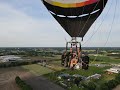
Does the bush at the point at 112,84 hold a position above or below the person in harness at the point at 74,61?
below

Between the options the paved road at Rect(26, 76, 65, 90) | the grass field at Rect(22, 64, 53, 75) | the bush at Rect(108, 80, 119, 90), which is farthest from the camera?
the grass field at Rect(22, 64, 53, 75)

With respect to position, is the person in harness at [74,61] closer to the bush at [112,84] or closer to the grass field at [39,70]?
the bush at [112,84]

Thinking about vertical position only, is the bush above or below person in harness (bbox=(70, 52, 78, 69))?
below

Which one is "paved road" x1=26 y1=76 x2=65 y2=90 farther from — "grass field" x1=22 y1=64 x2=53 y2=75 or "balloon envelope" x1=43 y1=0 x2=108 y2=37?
"balloon envelope" x1=43 y1=0 x2=108 y2=37

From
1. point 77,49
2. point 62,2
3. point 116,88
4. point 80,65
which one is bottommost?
point 116,88

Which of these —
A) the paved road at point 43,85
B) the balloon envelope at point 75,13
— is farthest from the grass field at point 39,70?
the balloon envelope at point 75,13

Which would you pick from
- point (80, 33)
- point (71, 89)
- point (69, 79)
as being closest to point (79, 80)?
point (69, 79)

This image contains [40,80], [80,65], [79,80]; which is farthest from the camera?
[40,80]

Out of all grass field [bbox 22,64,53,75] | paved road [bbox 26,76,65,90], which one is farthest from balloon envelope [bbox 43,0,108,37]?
grass field [bbox 22,64,53,75]

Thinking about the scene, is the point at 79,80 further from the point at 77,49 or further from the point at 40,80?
the point at 77,49
